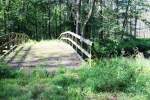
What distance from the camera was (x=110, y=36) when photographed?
167 ft

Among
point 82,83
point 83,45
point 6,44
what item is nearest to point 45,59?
point 83,45

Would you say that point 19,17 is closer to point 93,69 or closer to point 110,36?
point 110,36

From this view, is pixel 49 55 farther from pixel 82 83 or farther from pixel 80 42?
pixel 82 83

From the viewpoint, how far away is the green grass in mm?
9438

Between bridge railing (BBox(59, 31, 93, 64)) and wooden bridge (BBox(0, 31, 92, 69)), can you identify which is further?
wooden bridge (BBox(0, 31, 92, 69))

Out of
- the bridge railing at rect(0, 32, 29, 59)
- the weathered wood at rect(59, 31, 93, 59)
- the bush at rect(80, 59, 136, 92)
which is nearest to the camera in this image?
the bush at rect(80, 59, 136, 92)

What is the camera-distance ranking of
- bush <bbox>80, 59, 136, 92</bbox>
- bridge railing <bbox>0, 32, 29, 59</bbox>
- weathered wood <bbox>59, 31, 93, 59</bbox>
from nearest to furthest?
bush <bbox>80, 59, 136, 92</bbox> → weathered wood <bbox>59, 31, 93, 59</bbox> → bridge railing <bbox>0, 32, 29, 59</bbox>

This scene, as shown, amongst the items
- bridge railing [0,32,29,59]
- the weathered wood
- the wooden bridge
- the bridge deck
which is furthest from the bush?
bridge railing [0,32,29,59]

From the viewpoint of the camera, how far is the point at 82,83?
1060 cm

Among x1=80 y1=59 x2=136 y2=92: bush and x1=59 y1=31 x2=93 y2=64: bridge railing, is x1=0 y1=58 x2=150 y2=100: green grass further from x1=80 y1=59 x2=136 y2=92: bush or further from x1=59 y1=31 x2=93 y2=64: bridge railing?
x1=59 y1=31 x2=93 y2=64: bridge railing

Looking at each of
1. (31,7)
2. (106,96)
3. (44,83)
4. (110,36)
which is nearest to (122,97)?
(106,96)

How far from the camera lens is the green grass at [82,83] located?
31.0ft

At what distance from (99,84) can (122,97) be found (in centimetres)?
90

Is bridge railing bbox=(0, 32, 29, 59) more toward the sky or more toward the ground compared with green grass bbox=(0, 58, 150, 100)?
more toward the ground
